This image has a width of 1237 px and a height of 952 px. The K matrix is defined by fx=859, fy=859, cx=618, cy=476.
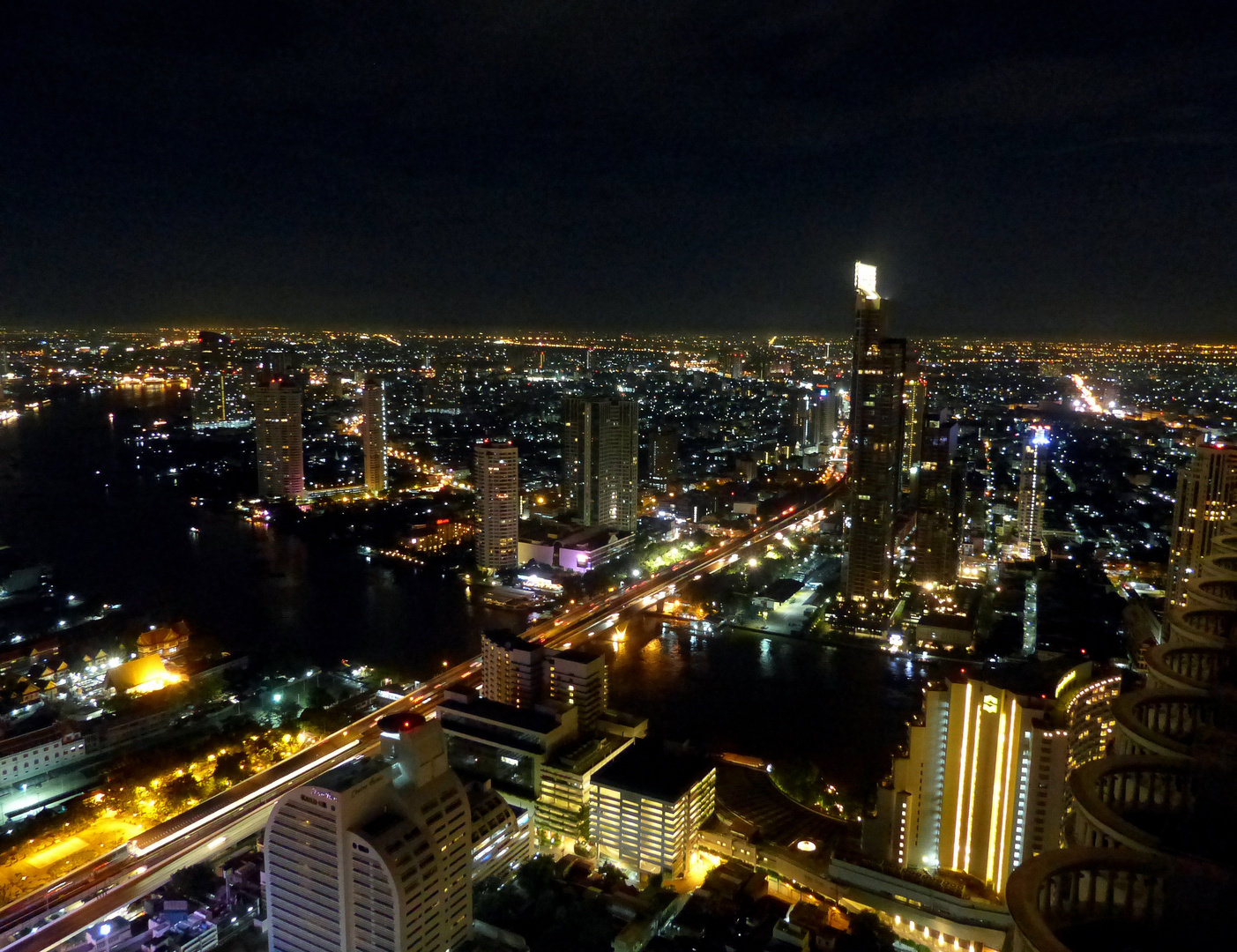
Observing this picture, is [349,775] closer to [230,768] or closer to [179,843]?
[179,843]

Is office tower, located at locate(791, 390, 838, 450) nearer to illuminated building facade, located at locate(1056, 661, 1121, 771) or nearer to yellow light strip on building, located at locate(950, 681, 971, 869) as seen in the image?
illuminated building facade, located at locate(1056, 661, 1121, 771)

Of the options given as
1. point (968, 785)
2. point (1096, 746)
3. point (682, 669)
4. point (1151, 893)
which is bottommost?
point (682, 669)

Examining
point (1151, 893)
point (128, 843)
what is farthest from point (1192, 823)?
point (128, 843)

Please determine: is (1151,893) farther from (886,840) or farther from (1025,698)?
(886,840)

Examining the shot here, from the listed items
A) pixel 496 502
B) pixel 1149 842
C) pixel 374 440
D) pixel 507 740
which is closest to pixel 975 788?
pixel 507 740

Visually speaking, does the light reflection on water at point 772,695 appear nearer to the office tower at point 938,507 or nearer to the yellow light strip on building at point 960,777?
the yellow light strip on building at point 960,777

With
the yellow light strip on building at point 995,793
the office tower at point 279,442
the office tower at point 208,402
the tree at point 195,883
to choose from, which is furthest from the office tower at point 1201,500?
the office tower at point 208,402

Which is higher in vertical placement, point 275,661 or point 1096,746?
point 1096,746
